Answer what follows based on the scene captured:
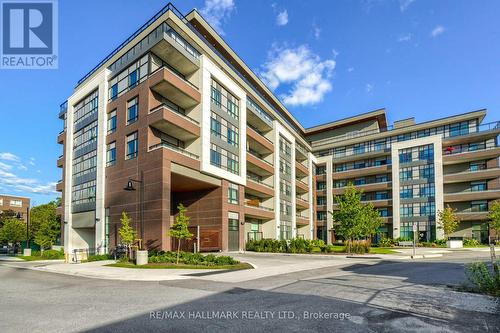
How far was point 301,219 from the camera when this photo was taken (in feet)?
215

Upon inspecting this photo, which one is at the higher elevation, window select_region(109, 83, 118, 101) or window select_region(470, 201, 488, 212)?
window select_region(109, 83, 118, 101)

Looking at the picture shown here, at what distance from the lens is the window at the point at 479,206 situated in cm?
6062

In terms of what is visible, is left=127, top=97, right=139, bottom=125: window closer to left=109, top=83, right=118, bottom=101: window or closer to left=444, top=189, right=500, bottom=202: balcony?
left=109, top=83, right=118, bottom=101: window

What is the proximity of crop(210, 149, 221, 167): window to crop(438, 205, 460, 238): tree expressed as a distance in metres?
40.5

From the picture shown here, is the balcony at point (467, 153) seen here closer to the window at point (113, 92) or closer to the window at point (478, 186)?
the window at point (478, 186)

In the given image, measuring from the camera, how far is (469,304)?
996 centimetres

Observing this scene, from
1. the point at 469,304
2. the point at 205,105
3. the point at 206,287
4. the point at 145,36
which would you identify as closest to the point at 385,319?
the point at 469,304

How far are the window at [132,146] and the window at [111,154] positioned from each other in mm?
2969

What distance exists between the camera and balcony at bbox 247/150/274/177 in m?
47.6

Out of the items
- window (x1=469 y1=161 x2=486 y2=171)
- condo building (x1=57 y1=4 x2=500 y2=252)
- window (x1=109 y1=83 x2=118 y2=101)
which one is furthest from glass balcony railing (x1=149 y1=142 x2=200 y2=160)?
window (x1=469 y1=161 x2=486 y2=171)

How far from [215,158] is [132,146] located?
28.5 feet

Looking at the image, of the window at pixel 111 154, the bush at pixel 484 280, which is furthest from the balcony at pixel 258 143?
the bush at pixel 484 280

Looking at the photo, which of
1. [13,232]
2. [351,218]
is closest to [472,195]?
[351,218]

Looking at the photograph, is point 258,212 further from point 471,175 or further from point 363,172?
point 471,175
